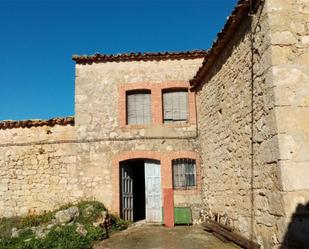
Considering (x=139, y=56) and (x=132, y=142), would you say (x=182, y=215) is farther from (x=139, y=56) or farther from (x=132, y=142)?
(x=139, y=56)

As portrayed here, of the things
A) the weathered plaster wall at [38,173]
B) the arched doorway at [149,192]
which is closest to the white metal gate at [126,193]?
the arched doorway at [149,192]

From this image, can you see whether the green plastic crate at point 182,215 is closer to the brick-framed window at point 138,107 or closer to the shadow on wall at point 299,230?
the brick-framed window at point 138,107

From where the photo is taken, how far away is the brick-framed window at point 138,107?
12.1m

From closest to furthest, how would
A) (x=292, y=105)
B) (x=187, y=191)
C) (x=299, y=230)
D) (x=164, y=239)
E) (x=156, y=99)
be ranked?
1. (x=299, y=230)
2. (x=292, y=105)
3. (x=164, y=239)
4. (x=187, y=191)
5. (x=156, y=99)

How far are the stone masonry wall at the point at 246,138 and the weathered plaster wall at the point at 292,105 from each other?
0.42 feet

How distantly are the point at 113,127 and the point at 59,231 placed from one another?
3849 mm

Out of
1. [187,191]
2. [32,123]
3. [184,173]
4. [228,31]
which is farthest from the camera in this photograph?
[32,123]

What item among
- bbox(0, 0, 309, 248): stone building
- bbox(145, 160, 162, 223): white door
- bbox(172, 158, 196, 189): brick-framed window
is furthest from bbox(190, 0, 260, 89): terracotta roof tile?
bbox(145, 160, 162, 223): white door

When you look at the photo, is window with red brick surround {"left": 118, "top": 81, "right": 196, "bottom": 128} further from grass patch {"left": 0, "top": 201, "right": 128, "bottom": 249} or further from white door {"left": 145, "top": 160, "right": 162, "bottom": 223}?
grass patch {"left": 0, "top": 201, "right": 128, "bottom": 249}

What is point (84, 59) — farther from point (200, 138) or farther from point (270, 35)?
point (270, 35)

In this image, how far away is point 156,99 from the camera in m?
12.0

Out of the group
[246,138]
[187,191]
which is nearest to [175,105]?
[187,191]

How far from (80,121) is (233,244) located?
21.8 feet

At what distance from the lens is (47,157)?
1188 centimetres
